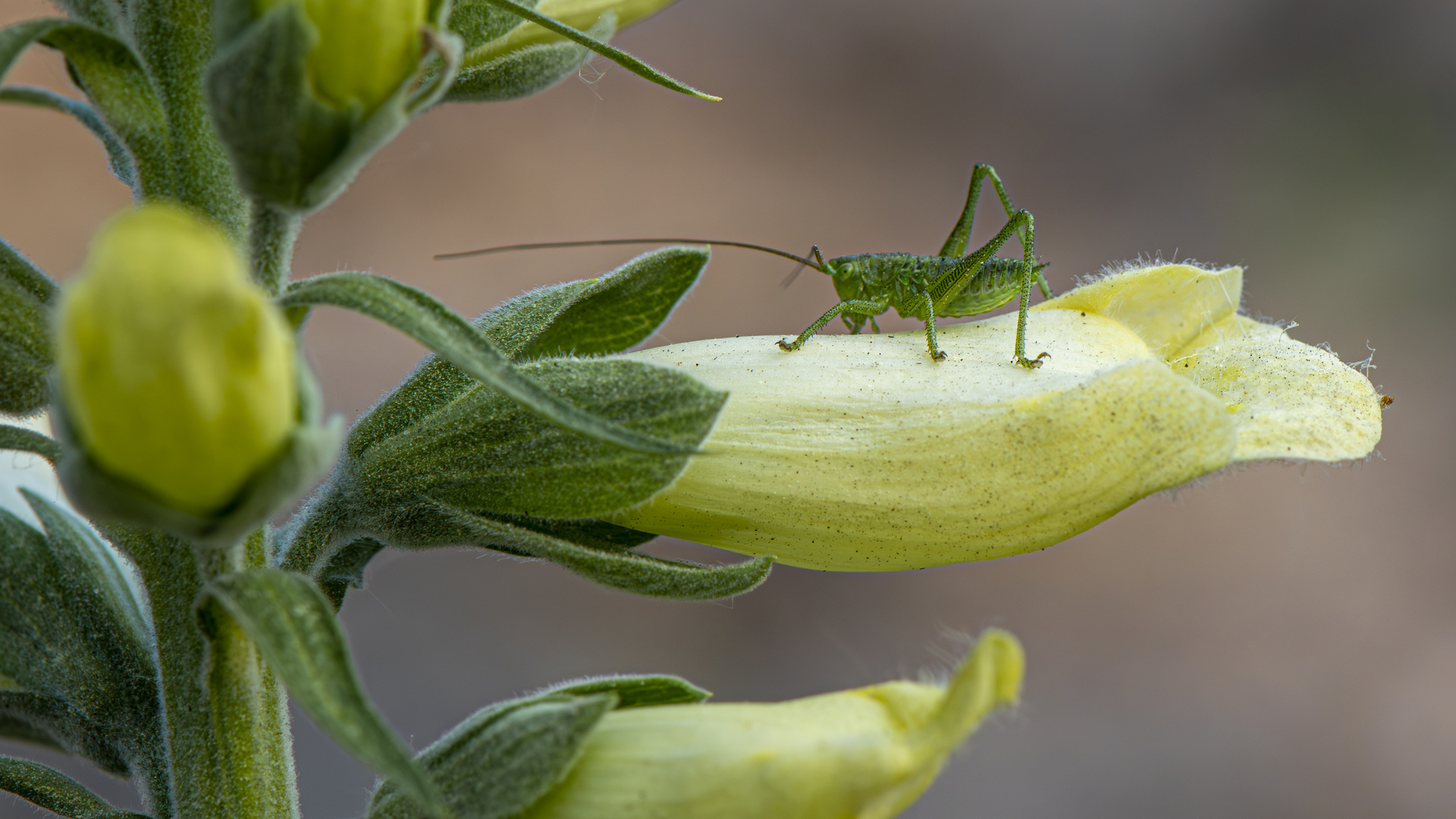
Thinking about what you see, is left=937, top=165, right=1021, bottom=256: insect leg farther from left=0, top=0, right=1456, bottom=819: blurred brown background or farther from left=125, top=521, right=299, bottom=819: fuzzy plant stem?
left=0, top=0, right=1456, bottom=819: blurred brown background

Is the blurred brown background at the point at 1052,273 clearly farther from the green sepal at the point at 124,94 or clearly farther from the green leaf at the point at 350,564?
the green sepal at the point at 124,94

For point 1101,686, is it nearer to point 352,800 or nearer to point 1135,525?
point 1135,525

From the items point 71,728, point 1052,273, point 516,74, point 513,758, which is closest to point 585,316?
point 516,74

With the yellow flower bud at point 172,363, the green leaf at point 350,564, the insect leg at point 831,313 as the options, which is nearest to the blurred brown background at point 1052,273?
the insect leg at point 831,313

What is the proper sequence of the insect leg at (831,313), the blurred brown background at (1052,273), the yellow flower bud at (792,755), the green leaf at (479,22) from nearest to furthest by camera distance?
the yellow flower bud at (792,755) < the green leaf at (479,22) < the insect leg at (831,313) < the blurred brown background at (1052,273)

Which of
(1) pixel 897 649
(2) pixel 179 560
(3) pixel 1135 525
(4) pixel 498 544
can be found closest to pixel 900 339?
(4) pixel 498 544

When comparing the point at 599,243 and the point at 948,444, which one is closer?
the point at 948,444

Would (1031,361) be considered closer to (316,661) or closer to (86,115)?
(316,661)

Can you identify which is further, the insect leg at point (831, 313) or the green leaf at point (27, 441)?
the insect leg at point (831, 313)

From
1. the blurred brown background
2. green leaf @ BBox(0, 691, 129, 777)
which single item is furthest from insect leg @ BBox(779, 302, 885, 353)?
the blurred brown background
